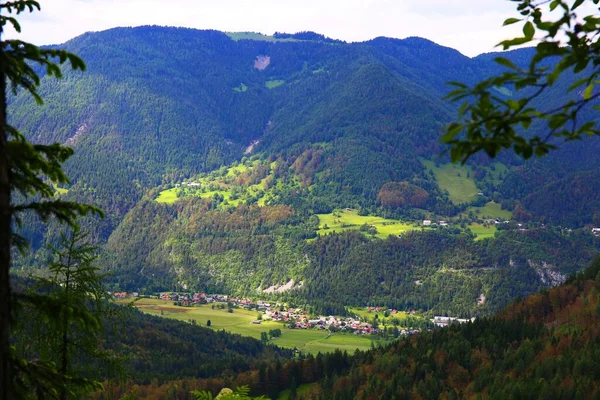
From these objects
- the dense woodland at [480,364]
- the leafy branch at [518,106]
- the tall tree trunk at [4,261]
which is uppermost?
the leafy branch at [518,106]

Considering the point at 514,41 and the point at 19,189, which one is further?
the point at 19,189

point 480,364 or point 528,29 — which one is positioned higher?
point 528,29

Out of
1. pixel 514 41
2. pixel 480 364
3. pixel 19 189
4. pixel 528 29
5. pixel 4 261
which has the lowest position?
pixel 480 364

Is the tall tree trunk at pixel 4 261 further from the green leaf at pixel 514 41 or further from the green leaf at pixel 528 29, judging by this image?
the green leaf at pixel 528 29

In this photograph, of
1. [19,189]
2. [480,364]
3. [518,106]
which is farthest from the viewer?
[480,364]

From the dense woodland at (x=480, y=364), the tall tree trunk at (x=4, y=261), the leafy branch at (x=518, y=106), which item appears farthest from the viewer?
the dense woodland at (x=480, y=364)

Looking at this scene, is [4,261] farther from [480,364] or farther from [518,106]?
[480,364]

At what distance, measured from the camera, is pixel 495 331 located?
103500 millimetres

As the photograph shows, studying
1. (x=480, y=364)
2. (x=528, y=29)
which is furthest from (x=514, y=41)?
(x=480, y=364)

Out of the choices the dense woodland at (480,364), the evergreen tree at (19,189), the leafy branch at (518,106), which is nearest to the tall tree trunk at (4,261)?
the evergreen tree at (19,189)

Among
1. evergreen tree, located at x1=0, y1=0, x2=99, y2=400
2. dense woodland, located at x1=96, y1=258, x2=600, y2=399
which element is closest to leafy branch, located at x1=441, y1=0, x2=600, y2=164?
evergreen tree, located at x1=0, y1=0, x2=99, y2=400

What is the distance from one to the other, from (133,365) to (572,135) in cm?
13844

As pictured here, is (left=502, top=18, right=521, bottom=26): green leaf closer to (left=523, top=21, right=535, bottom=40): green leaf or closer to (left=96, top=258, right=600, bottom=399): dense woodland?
(left=523, top=21, right=535, bottom=40): green leaf

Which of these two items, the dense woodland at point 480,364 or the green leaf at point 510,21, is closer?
the green leaf at point 510,21
